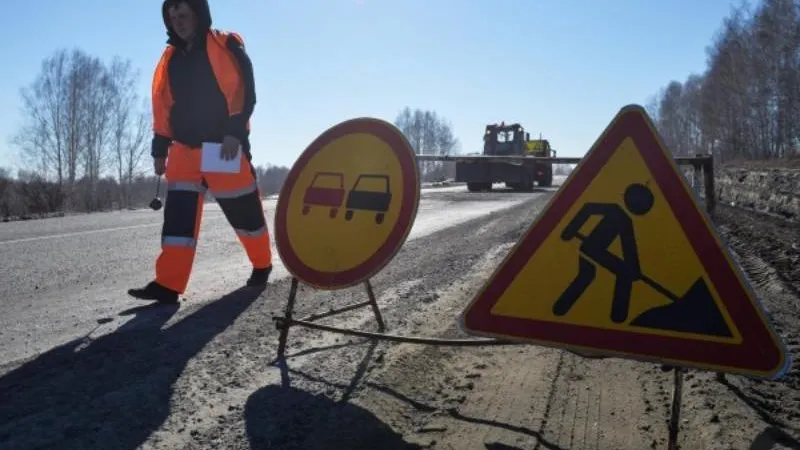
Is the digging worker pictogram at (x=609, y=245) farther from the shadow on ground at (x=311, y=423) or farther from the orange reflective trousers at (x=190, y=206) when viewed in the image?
the orange reflective trousers at (x=190, y=206)

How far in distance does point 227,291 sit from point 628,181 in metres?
3.15

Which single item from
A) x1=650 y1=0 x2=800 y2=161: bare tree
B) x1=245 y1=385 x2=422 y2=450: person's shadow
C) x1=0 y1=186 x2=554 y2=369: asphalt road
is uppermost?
x1=650 y1=0 x2=800 y2=161: bare tree

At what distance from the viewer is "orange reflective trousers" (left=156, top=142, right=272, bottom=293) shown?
387 centimetres

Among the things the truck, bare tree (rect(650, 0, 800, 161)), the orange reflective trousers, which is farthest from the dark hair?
bare tree (rect(650, 0, 800, 161))

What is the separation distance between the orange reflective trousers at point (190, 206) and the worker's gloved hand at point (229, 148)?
0.14 m

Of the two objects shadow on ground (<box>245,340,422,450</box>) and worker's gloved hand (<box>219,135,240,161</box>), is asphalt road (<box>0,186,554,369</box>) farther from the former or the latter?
shadow on ground (<box>245,340,422,450</box>)

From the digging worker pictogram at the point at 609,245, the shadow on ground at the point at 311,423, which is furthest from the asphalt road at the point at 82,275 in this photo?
the digging worker pictogram at the point at 609,245

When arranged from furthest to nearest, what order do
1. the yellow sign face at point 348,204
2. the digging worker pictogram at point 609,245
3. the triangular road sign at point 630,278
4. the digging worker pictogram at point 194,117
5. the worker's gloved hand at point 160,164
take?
the worker's gloved hand at point 160,164 → the digging worker pictogram at point 194,117 → the yellow sign face at point 348,204 → the digging worker pictogram at point 609,245 → the triangular road sign at point 630,278

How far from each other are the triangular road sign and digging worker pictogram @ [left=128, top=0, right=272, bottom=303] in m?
2.49

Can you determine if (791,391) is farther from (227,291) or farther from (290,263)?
(227,291)

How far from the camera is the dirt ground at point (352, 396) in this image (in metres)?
2.04

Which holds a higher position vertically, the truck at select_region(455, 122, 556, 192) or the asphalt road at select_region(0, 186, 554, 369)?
the truck at select_region(455, 122, 556, 192)

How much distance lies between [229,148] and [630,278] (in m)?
2.86

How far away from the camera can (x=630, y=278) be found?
6.08 feet
